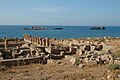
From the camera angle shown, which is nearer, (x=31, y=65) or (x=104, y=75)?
(x=104, y=75)

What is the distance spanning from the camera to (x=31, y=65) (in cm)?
1532

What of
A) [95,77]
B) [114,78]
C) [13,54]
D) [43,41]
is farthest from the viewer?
[43,41]

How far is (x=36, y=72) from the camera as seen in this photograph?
13.0 meters

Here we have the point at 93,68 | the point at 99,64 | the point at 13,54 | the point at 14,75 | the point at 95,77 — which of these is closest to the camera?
the point at 95,77

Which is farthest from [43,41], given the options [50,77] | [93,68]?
[50,77]

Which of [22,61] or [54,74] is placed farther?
[22,61]

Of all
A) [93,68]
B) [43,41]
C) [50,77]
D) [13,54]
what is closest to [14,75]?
[50,77]

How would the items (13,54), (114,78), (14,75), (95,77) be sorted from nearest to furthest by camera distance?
(114,78) → (95,77) → (14,75) → (13,54)

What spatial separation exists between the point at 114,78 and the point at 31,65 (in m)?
6.32

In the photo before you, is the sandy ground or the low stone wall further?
the low stone wall

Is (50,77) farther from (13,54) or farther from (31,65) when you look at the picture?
(13,54)

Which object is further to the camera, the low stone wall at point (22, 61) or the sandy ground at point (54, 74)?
the low stone wall at point (22, 61)

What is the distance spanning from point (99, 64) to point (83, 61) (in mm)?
1128

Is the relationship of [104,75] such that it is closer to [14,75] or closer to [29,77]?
[29,77]
